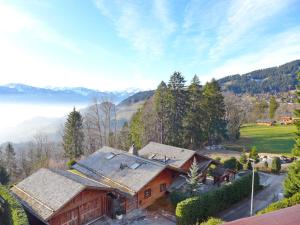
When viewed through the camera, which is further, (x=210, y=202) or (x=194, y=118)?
(x=194, y=118)

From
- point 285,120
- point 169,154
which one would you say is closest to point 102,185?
point 169,154

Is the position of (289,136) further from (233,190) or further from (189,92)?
(233,190)

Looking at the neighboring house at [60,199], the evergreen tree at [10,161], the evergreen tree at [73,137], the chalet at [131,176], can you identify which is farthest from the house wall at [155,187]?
the evergreen tree at [10,161]

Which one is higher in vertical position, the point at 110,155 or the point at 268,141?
the point at 110,155

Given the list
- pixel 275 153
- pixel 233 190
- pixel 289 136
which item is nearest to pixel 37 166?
pixel 233 190

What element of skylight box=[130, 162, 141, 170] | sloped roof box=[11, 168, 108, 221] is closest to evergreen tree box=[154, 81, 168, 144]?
skylight box=[130, 162, 141, 170]

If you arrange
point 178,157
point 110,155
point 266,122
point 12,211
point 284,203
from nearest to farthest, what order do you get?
point 12,211 < point 284,203 < point 178,157 < point 110,155 < point 266,122

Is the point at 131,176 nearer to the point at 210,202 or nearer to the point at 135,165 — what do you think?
the point at 135,165
